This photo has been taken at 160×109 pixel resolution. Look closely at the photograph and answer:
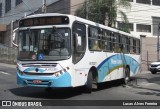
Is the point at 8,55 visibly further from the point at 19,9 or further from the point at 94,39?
the point at 94,39

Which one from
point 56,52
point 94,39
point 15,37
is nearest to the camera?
point 56,52

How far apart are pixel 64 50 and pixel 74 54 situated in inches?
20.5

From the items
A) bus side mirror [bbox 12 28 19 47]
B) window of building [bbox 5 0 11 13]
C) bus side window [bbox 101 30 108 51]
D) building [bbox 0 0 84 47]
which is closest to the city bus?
bus side mirror [bbox 12 28 19 47]

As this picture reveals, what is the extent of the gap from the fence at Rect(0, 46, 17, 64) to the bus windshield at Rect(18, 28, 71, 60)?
3613cm

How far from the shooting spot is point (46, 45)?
43.7 feet

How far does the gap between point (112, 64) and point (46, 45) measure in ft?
18.4

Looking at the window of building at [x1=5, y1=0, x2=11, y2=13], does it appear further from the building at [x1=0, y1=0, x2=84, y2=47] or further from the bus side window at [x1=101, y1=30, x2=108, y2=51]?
the bus side window at [x1=101, y1=30, x2=108, y2=51]

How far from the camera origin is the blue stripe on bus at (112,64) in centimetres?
1634

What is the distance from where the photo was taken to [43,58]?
43.3ft

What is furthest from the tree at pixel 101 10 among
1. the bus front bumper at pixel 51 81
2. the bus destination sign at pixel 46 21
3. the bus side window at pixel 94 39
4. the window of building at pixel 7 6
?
the window of building at pixel 7 6

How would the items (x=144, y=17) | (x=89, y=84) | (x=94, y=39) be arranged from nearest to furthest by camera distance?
1. (x=89, y=84)
2. (x=94, y=39)
3. (x=144, y=17)

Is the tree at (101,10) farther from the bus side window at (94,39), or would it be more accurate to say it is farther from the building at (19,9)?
the bus side window at (94,39)

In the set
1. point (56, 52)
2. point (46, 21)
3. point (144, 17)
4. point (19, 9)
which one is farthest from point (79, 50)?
point (19, 9)

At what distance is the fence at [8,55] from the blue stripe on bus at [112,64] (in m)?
30.2
